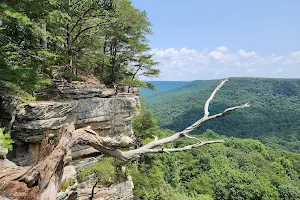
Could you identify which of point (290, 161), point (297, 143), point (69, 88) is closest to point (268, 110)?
point (297, 143)

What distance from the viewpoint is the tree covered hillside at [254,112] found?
104m

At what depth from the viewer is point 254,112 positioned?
444 ft

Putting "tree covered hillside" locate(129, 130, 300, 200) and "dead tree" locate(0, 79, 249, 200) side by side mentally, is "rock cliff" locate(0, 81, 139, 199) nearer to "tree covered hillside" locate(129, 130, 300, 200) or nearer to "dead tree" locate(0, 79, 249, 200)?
"dead tree" locate(0, 79, 249, 200)

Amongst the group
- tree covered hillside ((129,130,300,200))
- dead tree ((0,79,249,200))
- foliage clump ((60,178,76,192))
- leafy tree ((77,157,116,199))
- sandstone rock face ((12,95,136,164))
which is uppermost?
dead tree ((0,79,249,200))

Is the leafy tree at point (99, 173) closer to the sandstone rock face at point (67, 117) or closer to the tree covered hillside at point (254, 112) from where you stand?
the sandstone rock face at point (67, 117)

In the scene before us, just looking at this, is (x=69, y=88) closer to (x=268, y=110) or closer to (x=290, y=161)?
(x=290, y=161)

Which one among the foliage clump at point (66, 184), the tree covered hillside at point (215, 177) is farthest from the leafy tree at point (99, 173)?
the foliage clump at point (66, 184)

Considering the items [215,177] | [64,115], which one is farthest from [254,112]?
[64,115]

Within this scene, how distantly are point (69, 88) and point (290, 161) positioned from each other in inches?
2217

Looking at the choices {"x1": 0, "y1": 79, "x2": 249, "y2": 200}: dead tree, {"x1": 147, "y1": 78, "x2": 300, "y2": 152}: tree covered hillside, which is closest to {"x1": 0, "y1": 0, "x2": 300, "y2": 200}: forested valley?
{"x1": 0, "y1": 79, "x2": 249, "y2": 200}: dead tree

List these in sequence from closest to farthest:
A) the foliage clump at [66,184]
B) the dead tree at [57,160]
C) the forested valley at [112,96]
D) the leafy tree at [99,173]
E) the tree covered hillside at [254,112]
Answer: the dead tree at [57,160] → the forested valley at [112,96] → the foliage clump at [66,184] → the leafy tree at [99,173] → the tree covered hillside at [254,112]

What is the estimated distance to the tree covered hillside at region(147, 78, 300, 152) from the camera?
10409cm

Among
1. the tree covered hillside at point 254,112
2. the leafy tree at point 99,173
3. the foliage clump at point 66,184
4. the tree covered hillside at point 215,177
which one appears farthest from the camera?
the tree covered hillside at point 254,112

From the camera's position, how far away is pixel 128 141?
379 cm
